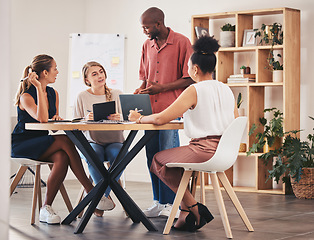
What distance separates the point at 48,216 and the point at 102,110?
0.88m

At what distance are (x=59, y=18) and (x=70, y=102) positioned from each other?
1.11 m

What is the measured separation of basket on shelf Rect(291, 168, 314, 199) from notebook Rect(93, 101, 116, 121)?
258cm

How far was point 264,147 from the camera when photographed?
6305mm

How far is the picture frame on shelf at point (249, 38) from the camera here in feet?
21.0

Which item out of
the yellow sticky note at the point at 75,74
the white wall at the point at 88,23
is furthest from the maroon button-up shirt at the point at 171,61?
the yellow sticky note at the point at 75,74

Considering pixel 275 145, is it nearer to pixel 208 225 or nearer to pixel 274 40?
pixel 274 40

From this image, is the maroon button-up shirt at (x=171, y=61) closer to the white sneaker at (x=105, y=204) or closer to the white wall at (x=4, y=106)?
the white sneaker at (x=105, y=204)

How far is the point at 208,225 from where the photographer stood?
161 inches

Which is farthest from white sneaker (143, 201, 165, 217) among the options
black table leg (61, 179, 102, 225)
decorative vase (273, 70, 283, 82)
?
decorative vase (273, 70, 283, 82)

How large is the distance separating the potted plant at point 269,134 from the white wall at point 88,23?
115 cm

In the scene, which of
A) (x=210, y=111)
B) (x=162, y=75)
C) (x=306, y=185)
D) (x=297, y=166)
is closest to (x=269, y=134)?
(x=297, y=166)

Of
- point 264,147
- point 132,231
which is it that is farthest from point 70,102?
point 132,231

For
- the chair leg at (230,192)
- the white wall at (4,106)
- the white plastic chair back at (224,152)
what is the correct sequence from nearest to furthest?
1. the white wall at (4,106)
2. the white plastic chair back at (224,152)
3. the chair leg at (230,192)

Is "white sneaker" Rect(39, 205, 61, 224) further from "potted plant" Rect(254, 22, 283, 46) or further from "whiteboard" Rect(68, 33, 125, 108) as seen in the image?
"whiteboard" Rect(68, 33, 125, 108)
